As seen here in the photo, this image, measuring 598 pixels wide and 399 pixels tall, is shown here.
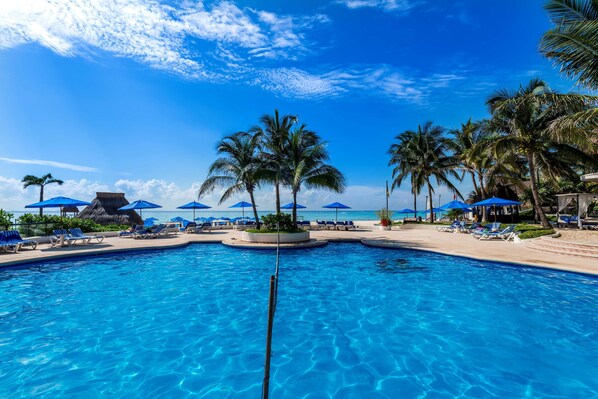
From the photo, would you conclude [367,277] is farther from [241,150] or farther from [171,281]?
[241,150]

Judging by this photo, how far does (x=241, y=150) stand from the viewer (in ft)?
62.4

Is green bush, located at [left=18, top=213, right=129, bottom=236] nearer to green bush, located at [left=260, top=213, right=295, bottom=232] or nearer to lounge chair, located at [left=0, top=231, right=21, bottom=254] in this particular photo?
lounge chair, located at [left=0, top=231, right=21, bottom=254]

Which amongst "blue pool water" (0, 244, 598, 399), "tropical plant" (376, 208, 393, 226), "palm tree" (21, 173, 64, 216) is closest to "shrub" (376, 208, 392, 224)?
"tropical plant" (376, 208, 393, 226)

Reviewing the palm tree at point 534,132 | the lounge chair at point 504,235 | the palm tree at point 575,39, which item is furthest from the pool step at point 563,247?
the palm tree at point 575,39

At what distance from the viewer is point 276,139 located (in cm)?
1766

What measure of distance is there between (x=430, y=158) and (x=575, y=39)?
18.1m

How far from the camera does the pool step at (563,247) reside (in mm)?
10734

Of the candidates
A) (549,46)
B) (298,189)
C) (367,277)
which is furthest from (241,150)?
(549,46)

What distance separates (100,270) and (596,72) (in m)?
20.3

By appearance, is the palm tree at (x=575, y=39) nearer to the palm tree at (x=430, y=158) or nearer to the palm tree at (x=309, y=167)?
the palm tree at (x=309, y=167)

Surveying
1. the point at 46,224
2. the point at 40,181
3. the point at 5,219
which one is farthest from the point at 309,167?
the point at 40,181

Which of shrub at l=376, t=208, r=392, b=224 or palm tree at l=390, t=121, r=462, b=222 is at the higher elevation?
palm tree at l=390, t=121, r=462, b=222

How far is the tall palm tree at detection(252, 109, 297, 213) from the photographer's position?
1727 centimetres

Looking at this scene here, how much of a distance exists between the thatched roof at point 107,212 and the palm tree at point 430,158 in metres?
27.1
